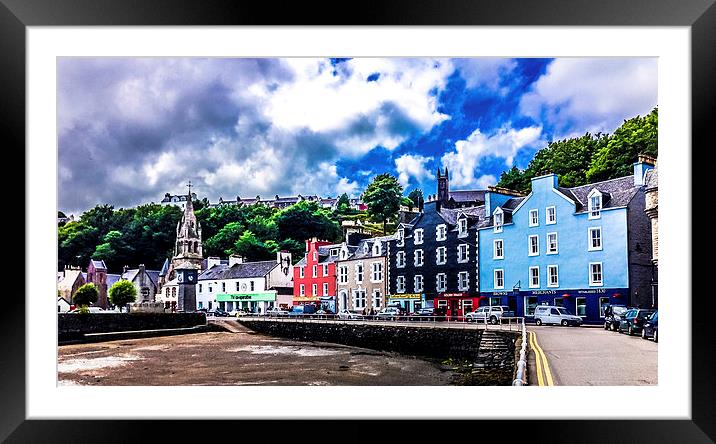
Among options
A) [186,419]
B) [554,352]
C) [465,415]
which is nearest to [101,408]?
[186,419]

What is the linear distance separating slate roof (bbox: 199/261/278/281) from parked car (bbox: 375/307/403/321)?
2104 mm

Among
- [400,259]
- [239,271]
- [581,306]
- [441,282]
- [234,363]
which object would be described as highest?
[400,259]

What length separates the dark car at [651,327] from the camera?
31.8 ft

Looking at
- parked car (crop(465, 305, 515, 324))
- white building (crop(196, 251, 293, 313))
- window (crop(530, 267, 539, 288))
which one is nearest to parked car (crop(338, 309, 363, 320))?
white building (crop(196, 251, 293, 313))

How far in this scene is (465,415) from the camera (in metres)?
6.33

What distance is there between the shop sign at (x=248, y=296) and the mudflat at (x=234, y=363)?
1.99ft

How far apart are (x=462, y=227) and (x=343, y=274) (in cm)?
236

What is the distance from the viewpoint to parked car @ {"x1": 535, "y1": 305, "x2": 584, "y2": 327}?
10.5m

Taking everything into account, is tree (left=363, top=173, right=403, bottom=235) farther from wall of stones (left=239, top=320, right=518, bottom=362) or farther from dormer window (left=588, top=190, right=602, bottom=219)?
dormer window (left=588, top=190, right=602, bottom=219)

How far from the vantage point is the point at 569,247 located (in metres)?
10.7

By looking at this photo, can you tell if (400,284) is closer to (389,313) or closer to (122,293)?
(389,313)
